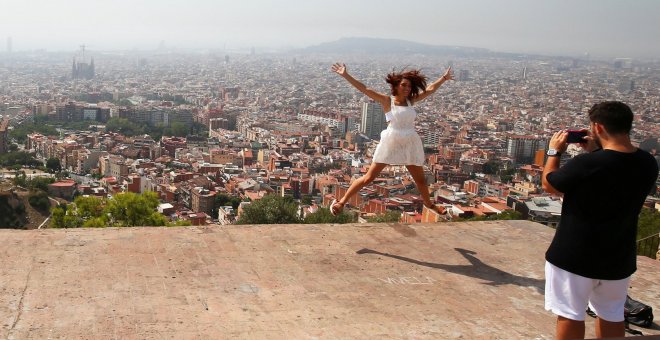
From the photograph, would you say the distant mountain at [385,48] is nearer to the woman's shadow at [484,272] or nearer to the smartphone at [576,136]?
the woman's shadow at [484,272]

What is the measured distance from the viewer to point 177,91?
90562 millimetres

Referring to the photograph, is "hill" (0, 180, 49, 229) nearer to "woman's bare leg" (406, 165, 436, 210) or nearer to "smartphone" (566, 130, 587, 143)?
"woman's bare leg" (406, 165, 436, 210)

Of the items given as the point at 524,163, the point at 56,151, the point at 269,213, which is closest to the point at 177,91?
the point at 56,151

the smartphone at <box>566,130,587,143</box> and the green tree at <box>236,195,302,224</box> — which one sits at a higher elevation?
the smartphone at <box>566,130,587,143</box>

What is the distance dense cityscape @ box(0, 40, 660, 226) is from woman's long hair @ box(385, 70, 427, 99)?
11.5 feet

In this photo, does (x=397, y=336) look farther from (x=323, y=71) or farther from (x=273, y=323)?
(x=323, y=71)

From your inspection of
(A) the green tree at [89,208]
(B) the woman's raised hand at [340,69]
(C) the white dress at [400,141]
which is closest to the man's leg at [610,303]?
(C) the white dress at [400,141]

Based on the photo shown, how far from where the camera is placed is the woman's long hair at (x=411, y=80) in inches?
141

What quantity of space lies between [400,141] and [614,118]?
180cm

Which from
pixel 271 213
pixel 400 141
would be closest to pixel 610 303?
pixel 400 141

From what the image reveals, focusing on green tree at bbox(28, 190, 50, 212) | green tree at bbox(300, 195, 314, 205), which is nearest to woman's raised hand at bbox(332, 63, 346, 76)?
green tree at bbox(300, 195, 314, 205)

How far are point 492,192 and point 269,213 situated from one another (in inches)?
955

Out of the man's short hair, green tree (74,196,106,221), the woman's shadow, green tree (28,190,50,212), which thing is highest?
the man's short hair

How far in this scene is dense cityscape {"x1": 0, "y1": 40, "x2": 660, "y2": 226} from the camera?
30.0 meters
